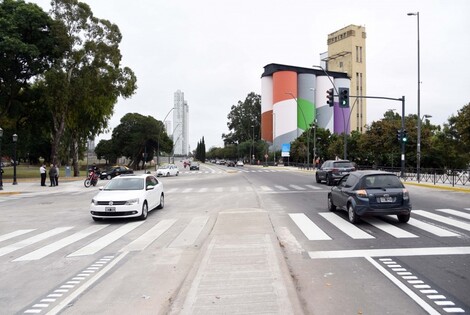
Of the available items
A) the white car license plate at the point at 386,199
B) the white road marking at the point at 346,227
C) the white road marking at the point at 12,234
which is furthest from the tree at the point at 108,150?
the white car license plate at the point at 386,199

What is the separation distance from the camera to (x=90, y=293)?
5.52 m

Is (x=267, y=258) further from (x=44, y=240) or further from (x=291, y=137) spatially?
(x=291, y=137)

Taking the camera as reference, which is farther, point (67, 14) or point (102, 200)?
point (67, 14)

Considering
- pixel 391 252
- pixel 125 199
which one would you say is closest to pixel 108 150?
pixel 125 199

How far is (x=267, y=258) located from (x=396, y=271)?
82.8 inches

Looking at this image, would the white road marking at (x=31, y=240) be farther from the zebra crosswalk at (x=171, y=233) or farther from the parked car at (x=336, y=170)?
the parked car at (x=336, y=170)

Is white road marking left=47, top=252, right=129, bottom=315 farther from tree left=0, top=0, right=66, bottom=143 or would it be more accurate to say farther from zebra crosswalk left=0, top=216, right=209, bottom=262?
tree left=0, top=0, right=66, bottom=143

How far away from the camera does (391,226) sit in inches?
409

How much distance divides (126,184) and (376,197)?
803cm

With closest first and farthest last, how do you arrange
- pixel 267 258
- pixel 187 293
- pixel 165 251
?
pixel 187 293 < pixel 267 258 < pixel 165 251

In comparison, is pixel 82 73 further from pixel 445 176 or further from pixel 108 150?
pixel 108 150

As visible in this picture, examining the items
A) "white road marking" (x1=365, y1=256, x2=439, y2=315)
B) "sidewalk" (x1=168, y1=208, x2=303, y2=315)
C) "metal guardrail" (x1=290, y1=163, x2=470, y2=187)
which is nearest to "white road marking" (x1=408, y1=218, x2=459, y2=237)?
"white road marking" (x1=365, y1=256, x2=439, y2=315)

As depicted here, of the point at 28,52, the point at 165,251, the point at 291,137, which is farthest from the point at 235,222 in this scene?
the point at 291,137

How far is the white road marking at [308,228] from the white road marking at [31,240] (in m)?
6.53
